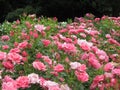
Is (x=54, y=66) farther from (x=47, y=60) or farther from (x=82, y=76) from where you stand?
(x=82, y=76)

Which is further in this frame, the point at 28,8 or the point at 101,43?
the point at 28,8

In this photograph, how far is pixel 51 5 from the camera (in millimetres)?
11484

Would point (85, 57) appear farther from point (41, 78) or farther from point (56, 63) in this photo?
point (41, 78)

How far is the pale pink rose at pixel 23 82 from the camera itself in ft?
13.4

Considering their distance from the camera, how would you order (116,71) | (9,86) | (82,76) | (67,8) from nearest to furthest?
(9,86), (82,76), (116,71), (67,8)

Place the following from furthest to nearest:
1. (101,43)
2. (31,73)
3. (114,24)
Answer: (114,24) < (101,43) < (31,73)

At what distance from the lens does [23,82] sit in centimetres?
411

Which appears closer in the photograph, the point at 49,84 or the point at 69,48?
the point at 49,84

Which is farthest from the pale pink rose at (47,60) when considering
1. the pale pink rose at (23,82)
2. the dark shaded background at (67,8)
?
the dark shaded background at (67,8)

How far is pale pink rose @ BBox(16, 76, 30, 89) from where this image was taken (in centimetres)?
409

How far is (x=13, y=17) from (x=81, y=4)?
179 cm

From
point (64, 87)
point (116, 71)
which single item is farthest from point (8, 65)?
point (116, 71)

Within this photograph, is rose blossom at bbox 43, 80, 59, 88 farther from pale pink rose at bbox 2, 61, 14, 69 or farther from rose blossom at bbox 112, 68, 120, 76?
rose blossom at bbox 112, 68, 120, 76

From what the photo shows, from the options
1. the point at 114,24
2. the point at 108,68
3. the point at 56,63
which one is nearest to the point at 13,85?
the point at 56,63
